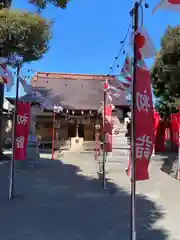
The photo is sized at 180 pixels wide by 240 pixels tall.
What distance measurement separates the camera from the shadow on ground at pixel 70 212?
514 cm

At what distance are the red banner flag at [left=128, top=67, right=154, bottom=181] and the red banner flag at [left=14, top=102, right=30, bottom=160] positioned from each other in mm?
3936

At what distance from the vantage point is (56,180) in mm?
10188

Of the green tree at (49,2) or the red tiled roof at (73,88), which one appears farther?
the red tiled roof at (73,88)

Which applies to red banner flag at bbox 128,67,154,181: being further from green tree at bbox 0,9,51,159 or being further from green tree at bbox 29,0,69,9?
green tree at bbox 0,9,51,159

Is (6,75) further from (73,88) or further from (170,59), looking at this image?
(73,88)

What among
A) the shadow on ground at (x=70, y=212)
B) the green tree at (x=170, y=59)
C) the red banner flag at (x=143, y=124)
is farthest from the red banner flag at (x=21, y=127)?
the green tree at (x=170, y=59)

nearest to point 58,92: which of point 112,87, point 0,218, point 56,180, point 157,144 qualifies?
point 157,144

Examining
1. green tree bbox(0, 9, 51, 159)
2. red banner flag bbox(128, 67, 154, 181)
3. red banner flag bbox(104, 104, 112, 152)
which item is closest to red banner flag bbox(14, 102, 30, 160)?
red banner flag bbox(104, 104, 112, 152)

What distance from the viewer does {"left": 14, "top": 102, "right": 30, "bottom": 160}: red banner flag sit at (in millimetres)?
7623

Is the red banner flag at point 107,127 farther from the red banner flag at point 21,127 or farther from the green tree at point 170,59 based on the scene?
the green tree at point 170,59

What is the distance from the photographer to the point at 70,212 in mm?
6402

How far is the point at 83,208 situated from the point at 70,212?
456mm

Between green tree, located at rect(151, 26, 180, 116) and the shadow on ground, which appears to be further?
green tree, located at rect(151, 26, 180, 116)

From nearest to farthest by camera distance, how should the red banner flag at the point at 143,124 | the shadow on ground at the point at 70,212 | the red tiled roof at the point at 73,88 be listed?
the red banner flag at the point at 143,124, the shadow on ground at the point at 70,212, the red tiled roof at the point at 73,88
